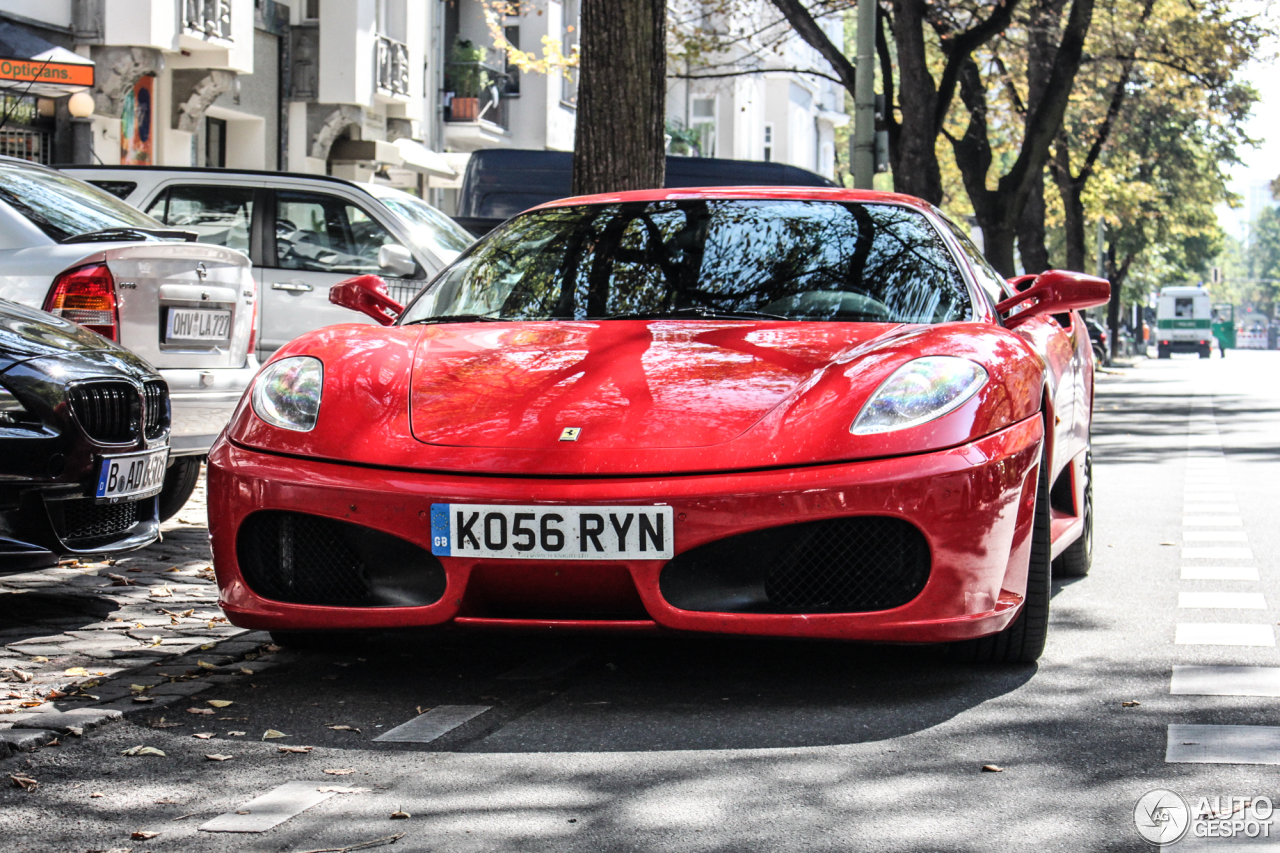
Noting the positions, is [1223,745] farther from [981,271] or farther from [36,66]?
[36,66]

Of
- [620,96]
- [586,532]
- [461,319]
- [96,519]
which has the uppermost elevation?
[620,96]

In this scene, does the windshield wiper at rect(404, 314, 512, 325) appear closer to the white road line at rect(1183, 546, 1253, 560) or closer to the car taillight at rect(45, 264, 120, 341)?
the car taillight at rect(45, 264, 120, 341)

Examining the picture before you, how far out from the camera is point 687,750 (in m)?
4.17

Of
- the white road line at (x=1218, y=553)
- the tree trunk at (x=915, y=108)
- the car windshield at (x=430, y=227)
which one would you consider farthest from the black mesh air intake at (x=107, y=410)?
the tree trunk at (x=915, y=108)

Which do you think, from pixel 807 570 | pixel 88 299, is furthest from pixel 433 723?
pixel 88 299

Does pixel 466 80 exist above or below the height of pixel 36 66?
above

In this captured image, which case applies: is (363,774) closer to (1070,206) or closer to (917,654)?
(917,654)

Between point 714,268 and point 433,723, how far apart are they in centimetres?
183

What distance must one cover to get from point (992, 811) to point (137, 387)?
11.0 feet

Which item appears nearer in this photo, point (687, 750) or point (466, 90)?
point (687, 750)

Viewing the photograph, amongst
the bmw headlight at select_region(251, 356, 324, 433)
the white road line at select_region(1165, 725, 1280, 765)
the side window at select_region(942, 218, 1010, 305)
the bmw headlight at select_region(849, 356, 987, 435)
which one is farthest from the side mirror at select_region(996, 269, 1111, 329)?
the bmw headlight at select_region(251, 356, 324, 433)

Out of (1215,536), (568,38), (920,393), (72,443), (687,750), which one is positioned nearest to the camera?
(687,750)

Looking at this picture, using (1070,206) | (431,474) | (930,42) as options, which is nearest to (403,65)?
(930,42)

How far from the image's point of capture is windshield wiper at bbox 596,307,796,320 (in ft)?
17.5
